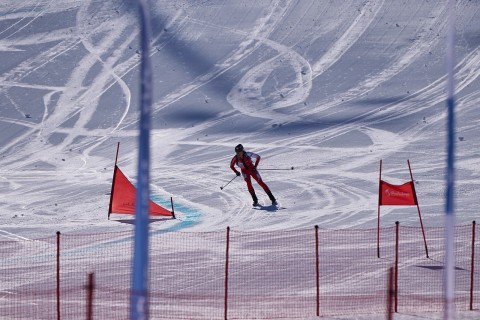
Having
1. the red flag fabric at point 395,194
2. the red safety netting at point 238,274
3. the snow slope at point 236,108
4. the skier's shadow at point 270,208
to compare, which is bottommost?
the red safety netting at point 238,274

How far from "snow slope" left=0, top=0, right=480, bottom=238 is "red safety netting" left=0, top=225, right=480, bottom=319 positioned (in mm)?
1519

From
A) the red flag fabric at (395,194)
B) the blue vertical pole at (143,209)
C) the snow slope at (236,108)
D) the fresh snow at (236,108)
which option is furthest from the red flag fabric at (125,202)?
the blue vertical pole at (143,209)

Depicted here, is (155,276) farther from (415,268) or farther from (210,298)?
(415,268)

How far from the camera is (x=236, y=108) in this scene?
29750mm

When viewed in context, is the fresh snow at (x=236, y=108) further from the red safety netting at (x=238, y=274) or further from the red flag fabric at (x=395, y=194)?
the red flag fabric at (x=395, y=194)

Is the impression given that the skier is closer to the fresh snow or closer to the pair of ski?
the pair of ski

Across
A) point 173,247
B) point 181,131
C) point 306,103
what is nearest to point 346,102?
point 306,103

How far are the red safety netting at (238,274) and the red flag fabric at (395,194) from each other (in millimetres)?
734

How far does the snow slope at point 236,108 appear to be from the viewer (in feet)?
70.2

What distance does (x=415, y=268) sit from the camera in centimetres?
1559

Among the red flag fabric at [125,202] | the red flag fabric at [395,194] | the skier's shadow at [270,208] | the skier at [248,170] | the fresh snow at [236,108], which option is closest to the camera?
the red flag fabric at [395,194]

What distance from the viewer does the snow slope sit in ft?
70.2

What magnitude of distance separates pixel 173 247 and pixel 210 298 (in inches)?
125

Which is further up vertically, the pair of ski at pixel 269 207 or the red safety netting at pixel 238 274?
the pair of ski at pixel 269 207
